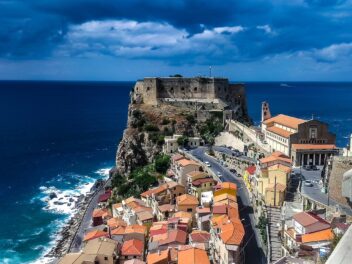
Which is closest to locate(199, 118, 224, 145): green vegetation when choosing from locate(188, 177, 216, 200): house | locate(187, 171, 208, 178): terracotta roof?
locate(187, 171, 208, 178): terracotta roof

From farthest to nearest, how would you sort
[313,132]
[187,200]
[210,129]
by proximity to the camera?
[210,129], [313,132], [187,200]

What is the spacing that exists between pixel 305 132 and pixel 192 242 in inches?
859

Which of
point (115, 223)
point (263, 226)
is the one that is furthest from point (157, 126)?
point (263, 226)

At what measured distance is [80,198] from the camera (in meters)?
62.5

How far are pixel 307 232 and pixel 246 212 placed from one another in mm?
12135

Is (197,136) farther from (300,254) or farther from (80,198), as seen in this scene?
(300,254)

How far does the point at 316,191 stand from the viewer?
36.5m

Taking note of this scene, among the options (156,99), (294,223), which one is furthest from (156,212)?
(156,99)

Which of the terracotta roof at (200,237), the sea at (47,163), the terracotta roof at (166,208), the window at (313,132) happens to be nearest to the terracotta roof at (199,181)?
the terracotta roof at (166,208)

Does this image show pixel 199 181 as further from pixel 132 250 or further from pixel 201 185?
pixel 132 250

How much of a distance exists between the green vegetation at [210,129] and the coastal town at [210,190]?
0.17 metres

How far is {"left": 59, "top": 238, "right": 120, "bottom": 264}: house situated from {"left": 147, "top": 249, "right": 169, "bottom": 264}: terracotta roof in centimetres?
379

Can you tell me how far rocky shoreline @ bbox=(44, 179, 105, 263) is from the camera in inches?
1742

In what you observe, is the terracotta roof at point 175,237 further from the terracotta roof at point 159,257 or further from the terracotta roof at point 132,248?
the terracotta roof at point 132,248
